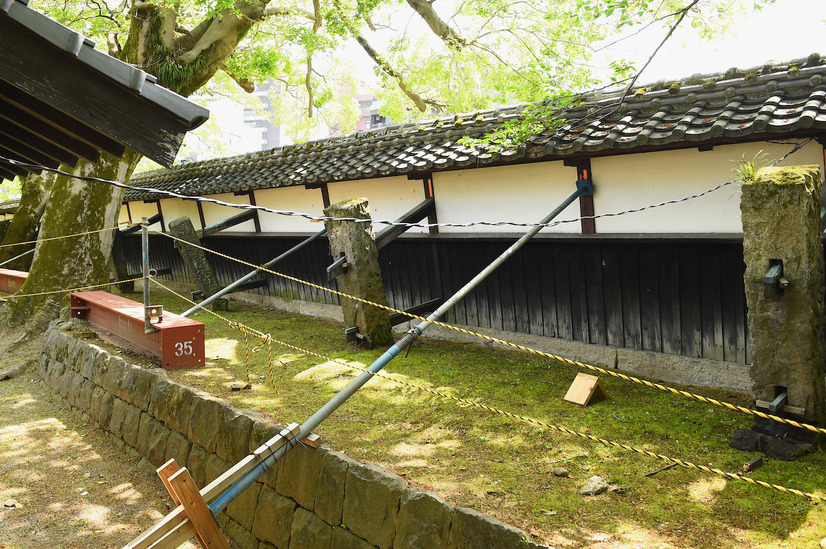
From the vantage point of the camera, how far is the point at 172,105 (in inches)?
150

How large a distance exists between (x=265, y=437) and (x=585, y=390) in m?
3.41

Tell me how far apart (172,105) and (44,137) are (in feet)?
7.71

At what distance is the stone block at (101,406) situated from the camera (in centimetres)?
925

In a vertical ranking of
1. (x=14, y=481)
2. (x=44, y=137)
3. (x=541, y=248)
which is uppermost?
(x=44, y=137)

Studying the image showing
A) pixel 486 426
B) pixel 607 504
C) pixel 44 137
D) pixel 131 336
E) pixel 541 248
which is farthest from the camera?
pixel 131 336

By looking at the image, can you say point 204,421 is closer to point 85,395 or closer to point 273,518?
point 273,518

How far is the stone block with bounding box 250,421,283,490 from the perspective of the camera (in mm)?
6309

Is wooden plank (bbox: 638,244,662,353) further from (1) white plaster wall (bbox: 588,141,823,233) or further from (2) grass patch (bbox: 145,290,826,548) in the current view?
(2) grass patch (bbox: 145,290,826,548)

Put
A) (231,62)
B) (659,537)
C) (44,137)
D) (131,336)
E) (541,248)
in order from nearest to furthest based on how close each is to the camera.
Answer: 1. (659,537)
2. (44,137)
3. (541,248)
4. (131,336)
5. (231,62)

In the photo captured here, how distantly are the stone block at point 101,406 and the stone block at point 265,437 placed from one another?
387 cm

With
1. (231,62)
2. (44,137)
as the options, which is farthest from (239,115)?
(44,137)

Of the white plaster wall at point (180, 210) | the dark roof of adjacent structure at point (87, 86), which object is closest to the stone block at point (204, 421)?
the dark roof of adjacent structure at point (87, 86)

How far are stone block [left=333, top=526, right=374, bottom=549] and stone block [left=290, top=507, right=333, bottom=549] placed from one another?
0.26 feet

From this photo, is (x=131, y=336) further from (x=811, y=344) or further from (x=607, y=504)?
(x=811, y=344)
